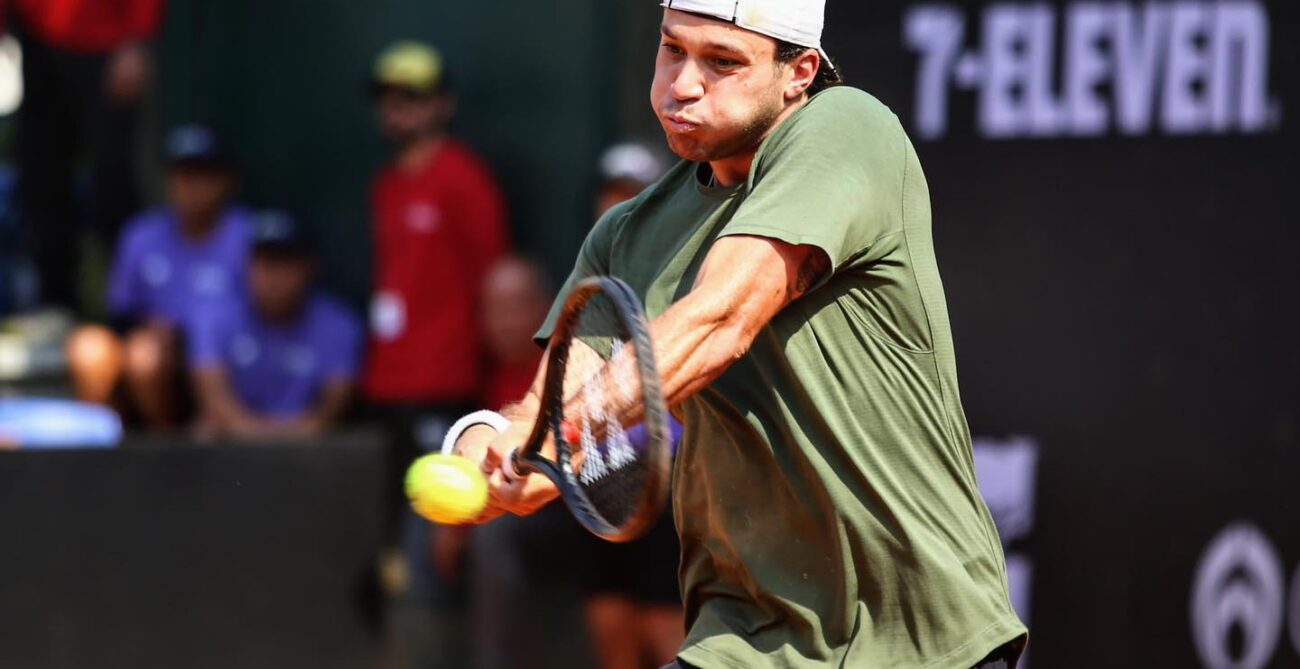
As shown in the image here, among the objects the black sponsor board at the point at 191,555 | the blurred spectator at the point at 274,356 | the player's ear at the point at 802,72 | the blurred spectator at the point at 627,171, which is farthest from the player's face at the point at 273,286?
the player's ear at the point at 802,72

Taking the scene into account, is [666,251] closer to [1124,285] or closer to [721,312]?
[721,312]

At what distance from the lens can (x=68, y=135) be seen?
394 inches

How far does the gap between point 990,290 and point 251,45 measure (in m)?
4.51

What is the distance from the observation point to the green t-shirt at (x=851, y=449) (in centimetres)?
334

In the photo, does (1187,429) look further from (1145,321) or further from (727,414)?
(727,414)

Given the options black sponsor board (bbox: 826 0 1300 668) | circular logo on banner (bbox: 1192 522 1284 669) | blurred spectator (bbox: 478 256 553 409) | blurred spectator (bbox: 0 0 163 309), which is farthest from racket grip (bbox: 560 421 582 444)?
blurred spectator (bbox: 0 0 163 309)

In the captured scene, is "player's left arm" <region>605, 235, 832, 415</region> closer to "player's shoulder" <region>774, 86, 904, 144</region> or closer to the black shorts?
"player's shoulder" <region>774, 86, 904, 144</region>

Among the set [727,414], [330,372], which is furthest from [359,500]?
[727,414]

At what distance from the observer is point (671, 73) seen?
3408 millimetres

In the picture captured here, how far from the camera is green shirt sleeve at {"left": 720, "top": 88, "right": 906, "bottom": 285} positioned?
314 centimetres

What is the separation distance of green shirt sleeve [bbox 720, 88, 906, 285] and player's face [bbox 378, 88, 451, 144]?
16.8 ft

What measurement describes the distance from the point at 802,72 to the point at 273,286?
5346mm

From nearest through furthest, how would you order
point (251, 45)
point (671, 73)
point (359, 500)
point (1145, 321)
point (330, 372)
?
point (671, 73) < point (1145, 321) < point (359, 500) < point (330, 372) < point (251, 45)

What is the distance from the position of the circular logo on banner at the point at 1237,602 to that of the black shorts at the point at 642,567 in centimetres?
174
